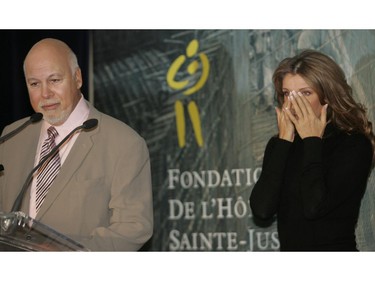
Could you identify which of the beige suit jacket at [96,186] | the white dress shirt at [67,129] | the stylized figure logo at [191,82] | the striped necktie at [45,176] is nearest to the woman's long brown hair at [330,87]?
the stylized figure logo at [191,82]

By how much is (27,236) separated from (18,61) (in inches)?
57.5

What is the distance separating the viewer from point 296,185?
3.37 meters

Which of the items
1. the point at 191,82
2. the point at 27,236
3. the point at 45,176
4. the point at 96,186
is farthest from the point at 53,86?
the point at 27,236

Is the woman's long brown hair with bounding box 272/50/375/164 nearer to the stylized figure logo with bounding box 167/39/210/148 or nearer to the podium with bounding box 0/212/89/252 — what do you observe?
the stylized figure logo with bounding box 167/39/210/148

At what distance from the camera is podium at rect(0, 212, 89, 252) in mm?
2658

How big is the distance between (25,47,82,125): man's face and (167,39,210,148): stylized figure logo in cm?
54

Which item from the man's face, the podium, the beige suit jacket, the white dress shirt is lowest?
the podium

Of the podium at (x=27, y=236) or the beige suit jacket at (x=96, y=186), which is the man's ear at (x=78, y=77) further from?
the podium at (x=27, y=236)

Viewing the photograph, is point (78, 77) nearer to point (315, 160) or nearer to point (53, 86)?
point (53, 86)

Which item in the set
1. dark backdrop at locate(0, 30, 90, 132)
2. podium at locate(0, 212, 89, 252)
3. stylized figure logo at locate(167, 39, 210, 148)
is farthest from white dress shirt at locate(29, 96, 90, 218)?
podium at locate(0, 212, 89, 252)

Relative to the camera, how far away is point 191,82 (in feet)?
12.9
